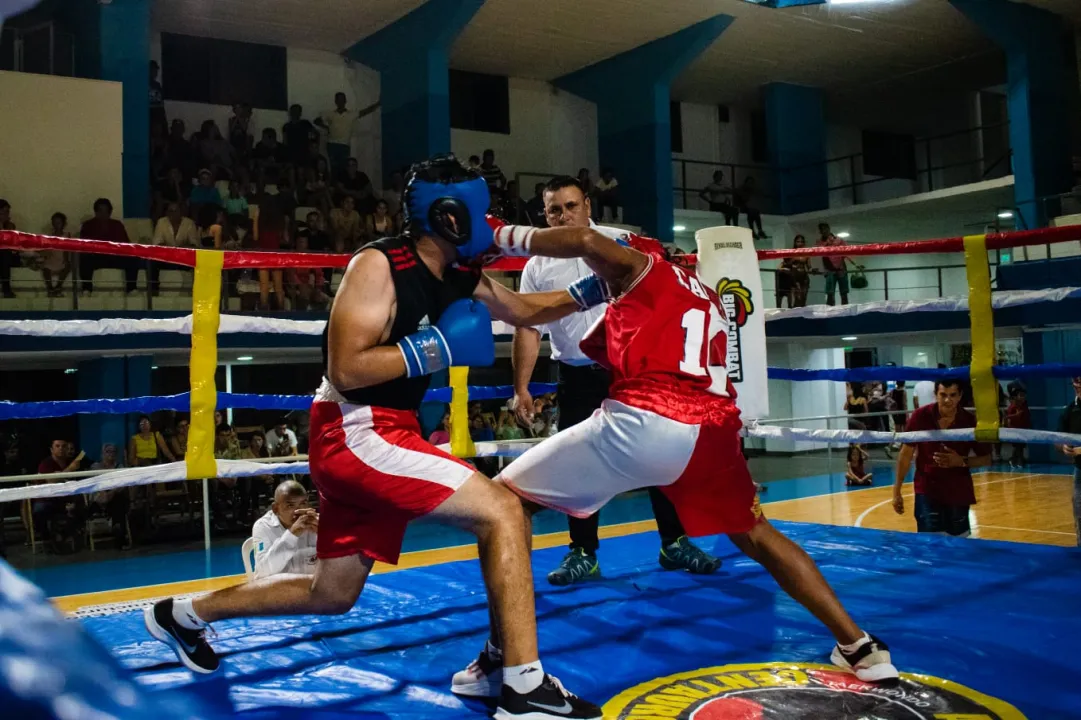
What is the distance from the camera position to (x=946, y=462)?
4125 mm

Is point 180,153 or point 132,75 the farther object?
point 180,153

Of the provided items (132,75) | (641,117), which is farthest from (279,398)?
(641,117)

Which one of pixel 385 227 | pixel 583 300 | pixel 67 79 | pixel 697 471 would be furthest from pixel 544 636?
pixel 67 79

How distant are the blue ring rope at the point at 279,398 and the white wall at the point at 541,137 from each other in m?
11.7

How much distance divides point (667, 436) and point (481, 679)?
2.41 ft

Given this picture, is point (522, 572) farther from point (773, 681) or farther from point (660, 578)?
point (660, 578)

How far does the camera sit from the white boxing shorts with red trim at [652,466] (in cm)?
221

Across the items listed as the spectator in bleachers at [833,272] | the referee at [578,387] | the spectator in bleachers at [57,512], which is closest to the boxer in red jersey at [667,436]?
the referee at [578,387]

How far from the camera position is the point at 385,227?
10953 millimetres

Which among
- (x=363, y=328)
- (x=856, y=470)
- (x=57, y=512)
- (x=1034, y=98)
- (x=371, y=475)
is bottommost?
(x=856, y=470)

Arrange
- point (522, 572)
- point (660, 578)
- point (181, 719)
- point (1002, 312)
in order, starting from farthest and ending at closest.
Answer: point (1002, 312) < point (660, 578) < point (522, 572) < point (181, 719)

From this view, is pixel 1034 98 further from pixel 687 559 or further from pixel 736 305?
pixel 687 559

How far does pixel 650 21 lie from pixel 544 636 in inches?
488

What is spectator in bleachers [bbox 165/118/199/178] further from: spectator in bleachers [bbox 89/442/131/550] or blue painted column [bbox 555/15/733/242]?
blue painted column [bbox 555/15/733/242]
